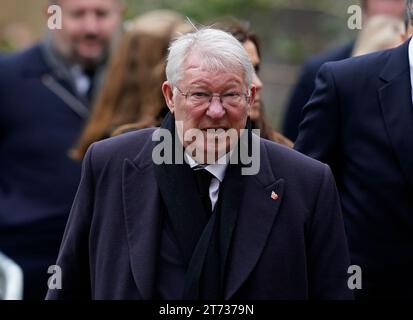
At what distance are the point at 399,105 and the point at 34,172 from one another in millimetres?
2678

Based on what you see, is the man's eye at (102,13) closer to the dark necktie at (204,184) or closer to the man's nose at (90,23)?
the man's nose at (90,23)

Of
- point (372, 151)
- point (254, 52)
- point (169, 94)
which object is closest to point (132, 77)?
point (254, 52)

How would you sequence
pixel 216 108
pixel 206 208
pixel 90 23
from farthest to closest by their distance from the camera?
pixel 90 23 → pixel 206 208 → pixel 216 108

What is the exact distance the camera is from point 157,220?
4148 mm

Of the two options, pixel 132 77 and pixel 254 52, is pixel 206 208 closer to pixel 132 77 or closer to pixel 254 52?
pixel 254 52

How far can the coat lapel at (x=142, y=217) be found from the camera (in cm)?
409

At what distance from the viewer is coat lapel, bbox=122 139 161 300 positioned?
161 inches

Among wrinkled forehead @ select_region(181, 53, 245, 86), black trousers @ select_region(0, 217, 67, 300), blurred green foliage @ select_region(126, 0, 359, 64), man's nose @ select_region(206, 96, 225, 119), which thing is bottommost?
black trousers @ select_region(0, 217, 67, 300)

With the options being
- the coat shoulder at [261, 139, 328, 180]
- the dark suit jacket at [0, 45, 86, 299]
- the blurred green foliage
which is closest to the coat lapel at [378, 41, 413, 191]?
the coat shoulder at [261, 139, 328, 180]

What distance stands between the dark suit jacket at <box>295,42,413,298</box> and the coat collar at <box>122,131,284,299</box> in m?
0.64

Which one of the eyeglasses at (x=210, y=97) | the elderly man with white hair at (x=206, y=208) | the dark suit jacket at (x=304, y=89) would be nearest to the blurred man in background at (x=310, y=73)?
the dark suit jacket at (x=304, y=89)

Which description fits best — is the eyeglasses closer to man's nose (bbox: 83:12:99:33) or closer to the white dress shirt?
the white dress shirt

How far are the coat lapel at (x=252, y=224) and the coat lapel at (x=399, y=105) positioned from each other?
2.28 feet

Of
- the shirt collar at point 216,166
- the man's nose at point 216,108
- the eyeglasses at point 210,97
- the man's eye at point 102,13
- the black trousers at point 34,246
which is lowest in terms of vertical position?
the black trousers at point 34,246
